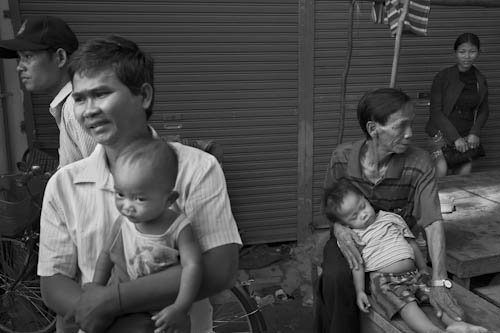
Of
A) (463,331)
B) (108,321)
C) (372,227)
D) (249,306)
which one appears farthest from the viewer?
(249,306)

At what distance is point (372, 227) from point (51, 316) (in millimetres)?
2717

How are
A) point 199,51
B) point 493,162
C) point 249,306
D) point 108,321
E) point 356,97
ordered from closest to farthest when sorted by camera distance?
point 108,321 → point 249,306 → point 199,51 → point 356,97 → point 493,162

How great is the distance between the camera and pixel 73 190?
175 centimetres

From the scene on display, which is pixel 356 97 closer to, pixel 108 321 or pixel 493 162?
pixel 493 162

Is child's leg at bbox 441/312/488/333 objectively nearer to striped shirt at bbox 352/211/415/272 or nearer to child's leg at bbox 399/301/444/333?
child's leg at bbox 399/301/444/333

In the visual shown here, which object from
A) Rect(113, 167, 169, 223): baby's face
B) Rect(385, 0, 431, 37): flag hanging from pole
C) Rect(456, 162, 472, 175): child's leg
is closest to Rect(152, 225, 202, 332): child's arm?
Rect(113, 167, 169, 223): baby's face

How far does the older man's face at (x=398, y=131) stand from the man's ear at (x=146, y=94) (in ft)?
5.68

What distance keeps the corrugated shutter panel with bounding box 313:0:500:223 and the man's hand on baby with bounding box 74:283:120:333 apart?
463 centimetres

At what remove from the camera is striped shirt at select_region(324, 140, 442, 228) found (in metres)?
3.18

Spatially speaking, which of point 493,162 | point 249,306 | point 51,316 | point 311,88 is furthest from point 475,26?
point 51,316

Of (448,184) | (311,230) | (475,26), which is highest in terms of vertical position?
(475,26)

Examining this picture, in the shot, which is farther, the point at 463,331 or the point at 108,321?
the point at 463,331

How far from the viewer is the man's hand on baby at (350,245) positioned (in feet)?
10.0

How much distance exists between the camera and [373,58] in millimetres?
6043
